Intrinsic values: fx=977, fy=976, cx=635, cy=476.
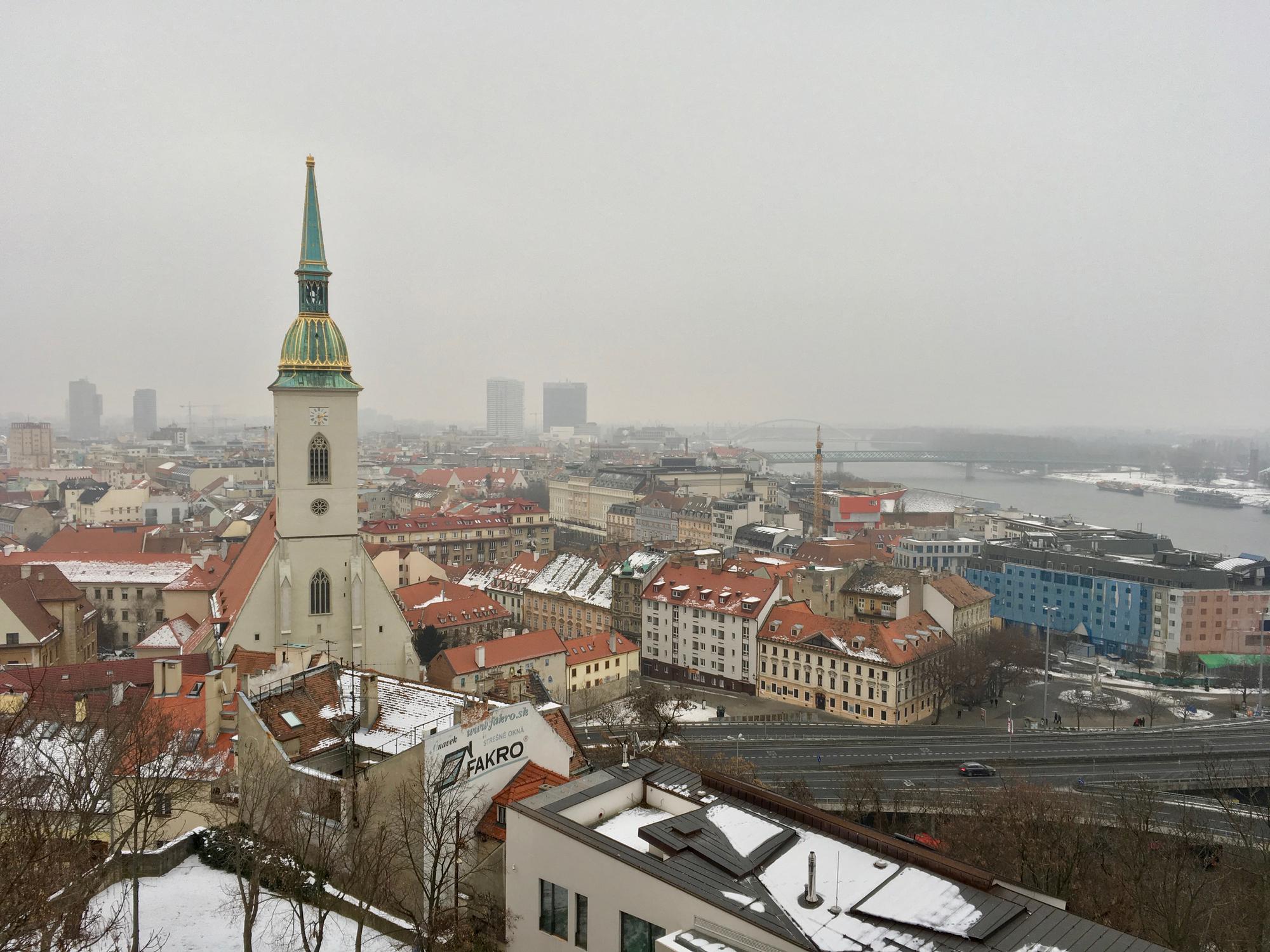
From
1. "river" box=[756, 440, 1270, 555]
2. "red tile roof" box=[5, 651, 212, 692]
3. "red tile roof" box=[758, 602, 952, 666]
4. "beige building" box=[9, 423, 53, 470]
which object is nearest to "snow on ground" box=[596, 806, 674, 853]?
"red tile roof" box=[5, 651, 212, 692]

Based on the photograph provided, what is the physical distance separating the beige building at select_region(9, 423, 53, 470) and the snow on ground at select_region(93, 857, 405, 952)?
18502 cm

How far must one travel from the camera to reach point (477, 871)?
15.3m

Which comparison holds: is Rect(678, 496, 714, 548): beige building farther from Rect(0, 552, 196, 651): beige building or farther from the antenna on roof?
the antenna on roof

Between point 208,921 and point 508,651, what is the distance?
25621 mm

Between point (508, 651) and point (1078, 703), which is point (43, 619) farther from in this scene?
point (1078, 703)

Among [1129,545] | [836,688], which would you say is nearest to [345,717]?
[836,688]

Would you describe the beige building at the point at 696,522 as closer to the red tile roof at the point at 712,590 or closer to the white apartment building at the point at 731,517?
the white apartment building at the point at 731,517

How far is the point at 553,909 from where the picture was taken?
12859 mm

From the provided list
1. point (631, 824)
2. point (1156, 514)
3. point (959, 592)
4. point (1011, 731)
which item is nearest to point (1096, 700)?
point (959, 592)

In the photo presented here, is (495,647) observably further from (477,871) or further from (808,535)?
(808,535)

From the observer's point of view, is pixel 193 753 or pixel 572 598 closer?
pixel 193 753

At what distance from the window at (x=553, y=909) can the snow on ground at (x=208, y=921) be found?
302 centimetres

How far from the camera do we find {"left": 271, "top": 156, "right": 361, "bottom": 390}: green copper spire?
1224 inches

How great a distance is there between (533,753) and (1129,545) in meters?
67.2
